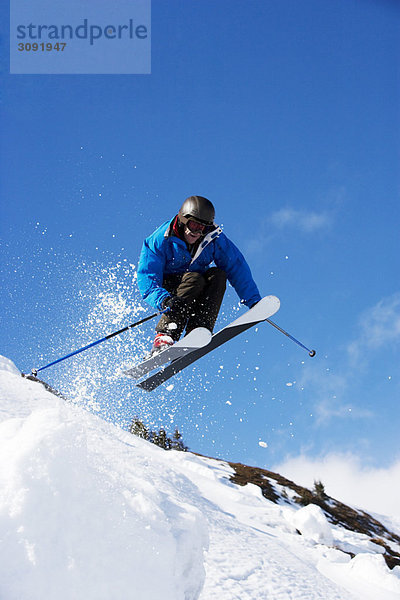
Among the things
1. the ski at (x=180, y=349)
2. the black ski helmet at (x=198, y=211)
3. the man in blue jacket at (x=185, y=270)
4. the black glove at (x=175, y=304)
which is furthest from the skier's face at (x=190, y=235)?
the ski at (x=180, y=349)

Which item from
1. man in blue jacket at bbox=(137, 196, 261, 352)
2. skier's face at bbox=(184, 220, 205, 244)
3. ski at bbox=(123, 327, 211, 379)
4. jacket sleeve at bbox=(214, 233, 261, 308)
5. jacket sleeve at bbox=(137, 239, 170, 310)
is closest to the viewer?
ski at bbox=(123, 327, 211, 379)

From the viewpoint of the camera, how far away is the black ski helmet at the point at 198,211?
595 cm

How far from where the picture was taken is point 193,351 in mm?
6105

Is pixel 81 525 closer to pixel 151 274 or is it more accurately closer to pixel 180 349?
pixel 180 349

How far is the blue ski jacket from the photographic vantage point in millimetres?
6027

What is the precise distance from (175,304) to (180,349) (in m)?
0.59

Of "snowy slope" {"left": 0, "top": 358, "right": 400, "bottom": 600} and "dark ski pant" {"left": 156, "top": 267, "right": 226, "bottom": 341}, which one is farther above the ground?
"dark ski pant" {"left": 156, "top": 267, "right": 226, "bottom": 341}

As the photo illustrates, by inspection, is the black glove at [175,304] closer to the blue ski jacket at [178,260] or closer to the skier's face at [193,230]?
the blue ski jacket at [178,260]

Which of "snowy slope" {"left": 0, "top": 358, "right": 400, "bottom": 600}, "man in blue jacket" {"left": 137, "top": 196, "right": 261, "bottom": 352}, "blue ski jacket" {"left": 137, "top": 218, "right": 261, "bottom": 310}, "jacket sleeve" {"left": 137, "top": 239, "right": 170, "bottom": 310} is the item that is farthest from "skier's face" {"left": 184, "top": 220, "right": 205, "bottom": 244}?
"snowy slope" {"left": 0, "top": 358, "right": 400, "bottom": 600}

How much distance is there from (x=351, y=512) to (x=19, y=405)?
1582 cm

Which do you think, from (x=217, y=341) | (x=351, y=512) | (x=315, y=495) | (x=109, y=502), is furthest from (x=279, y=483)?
(x=109, y=502)

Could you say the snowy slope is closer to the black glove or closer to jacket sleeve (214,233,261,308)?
the black glove

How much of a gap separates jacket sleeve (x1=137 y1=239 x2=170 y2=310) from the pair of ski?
69cm

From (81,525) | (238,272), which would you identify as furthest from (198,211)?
(81,525)
